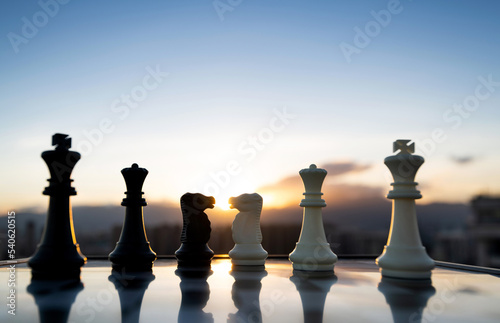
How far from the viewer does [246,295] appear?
1.57 meters

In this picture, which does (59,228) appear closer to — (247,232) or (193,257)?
(193,257)

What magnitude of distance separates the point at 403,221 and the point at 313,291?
856mm

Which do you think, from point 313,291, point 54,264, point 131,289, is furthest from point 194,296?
point 54,264

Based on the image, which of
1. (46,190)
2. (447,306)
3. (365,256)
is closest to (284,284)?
(447,306)

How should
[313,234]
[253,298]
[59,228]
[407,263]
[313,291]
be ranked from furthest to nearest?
[313,234] → [59,228] → [407,263] → [313,291] → [253,298]

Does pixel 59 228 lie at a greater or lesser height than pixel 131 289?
greater

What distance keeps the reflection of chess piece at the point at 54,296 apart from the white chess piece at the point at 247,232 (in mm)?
1076

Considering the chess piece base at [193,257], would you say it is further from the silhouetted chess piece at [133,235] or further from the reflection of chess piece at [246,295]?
the reflection of chess piece at [246,295]

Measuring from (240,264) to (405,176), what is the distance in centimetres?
122

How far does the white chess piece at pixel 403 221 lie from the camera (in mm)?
2109

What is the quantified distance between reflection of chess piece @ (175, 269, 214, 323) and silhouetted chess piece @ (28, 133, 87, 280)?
23.8 inches

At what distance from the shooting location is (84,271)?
236 centimetres

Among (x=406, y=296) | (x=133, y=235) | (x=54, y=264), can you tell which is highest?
(x=133, y=235)

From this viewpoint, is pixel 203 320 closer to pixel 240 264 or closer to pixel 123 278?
pixel 123 278
